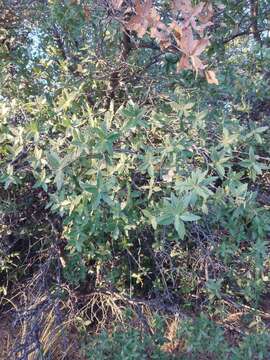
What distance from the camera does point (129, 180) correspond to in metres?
2.41

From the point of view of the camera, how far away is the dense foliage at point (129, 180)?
2.29 m

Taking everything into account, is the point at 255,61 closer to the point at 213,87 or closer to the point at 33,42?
the point at 213,87

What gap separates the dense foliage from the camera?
2289mm

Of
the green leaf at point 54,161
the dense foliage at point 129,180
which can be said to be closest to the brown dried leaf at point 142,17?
the dense foliage at point 129,180

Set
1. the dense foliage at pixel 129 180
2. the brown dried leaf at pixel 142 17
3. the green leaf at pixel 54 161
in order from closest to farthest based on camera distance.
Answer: the brown dried leaf at pixel 142 17, the green leaf at pixel 54 161, the dense foliage at pixel 129 180

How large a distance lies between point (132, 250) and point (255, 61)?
1.45 meters

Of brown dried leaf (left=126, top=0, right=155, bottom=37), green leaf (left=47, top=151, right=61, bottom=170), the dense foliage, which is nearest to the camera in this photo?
brown dried leaf (left=126, top=0, right=155, bottom=37)

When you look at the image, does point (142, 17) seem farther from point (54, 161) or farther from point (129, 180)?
point (129, 180)

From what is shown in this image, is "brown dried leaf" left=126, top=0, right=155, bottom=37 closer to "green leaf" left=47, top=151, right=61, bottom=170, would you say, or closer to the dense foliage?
the dense foliage

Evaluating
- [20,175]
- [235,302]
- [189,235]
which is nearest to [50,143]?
[20,175]

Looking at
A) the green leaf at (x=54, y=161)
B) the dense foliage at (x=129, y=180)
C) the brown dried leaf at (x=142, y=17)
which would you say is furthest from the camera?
the dense foliage at (x=129, y=180)

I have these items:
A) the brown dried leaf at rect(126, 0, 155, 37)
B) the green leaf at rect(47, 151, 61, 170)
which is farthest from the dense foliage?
the brown dried leaf at rect(126, 0, 155, 37)

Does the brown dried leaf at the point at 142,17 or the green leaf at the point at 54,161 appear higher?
the brown dried leaf at the point at 142,17

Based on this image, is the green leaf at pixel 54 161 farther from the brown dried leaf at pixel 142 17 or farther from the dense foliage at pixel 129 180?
the brown dried leaf at pixel 142 17
